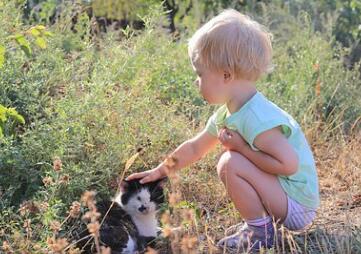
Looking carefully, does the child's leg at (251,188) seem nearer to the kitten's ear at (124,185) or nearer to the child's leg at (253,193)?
the child's leg at (253,193)

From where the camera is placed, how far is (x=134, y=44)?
4.77 metres

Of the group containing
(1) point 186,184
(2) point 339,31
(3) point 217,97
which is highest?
(3) point 217,97

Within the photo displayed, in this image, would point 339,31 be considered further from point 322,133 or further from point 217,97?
point 217,97

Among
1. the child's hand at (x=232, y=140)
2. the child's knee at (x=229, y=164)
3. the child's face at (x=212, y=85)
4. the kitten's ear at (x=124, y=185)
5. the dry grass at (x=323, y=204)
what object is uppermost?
the child's face at (x=212, y=85)

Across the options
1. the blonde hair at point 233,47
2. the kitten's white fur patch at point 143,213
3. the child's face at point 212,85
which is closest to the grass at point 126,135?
the kitten's white fur patch at point 143,213

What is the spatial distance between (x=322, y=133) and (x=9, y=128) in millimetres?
2137

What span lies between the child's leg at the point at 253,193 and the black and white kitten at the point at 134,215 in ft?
1.16

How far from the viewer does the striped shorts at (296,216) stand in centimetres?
337

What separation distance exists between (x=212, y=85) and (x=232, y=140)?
10.0 inches

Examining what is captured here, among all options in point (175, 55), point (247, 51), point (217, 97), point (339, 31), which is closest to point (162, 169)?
point (217, 97)

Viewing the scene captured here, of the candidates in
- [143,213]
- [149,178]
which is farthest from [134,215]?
[149,178]

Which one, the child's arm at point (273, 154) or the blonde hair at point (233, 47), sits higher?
the blonde hair at point (233, 47)

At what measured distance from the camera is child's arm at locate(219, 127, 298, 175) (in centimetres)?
319

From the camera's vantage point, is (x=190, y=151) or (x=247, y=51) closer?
(x=247, y=51)
